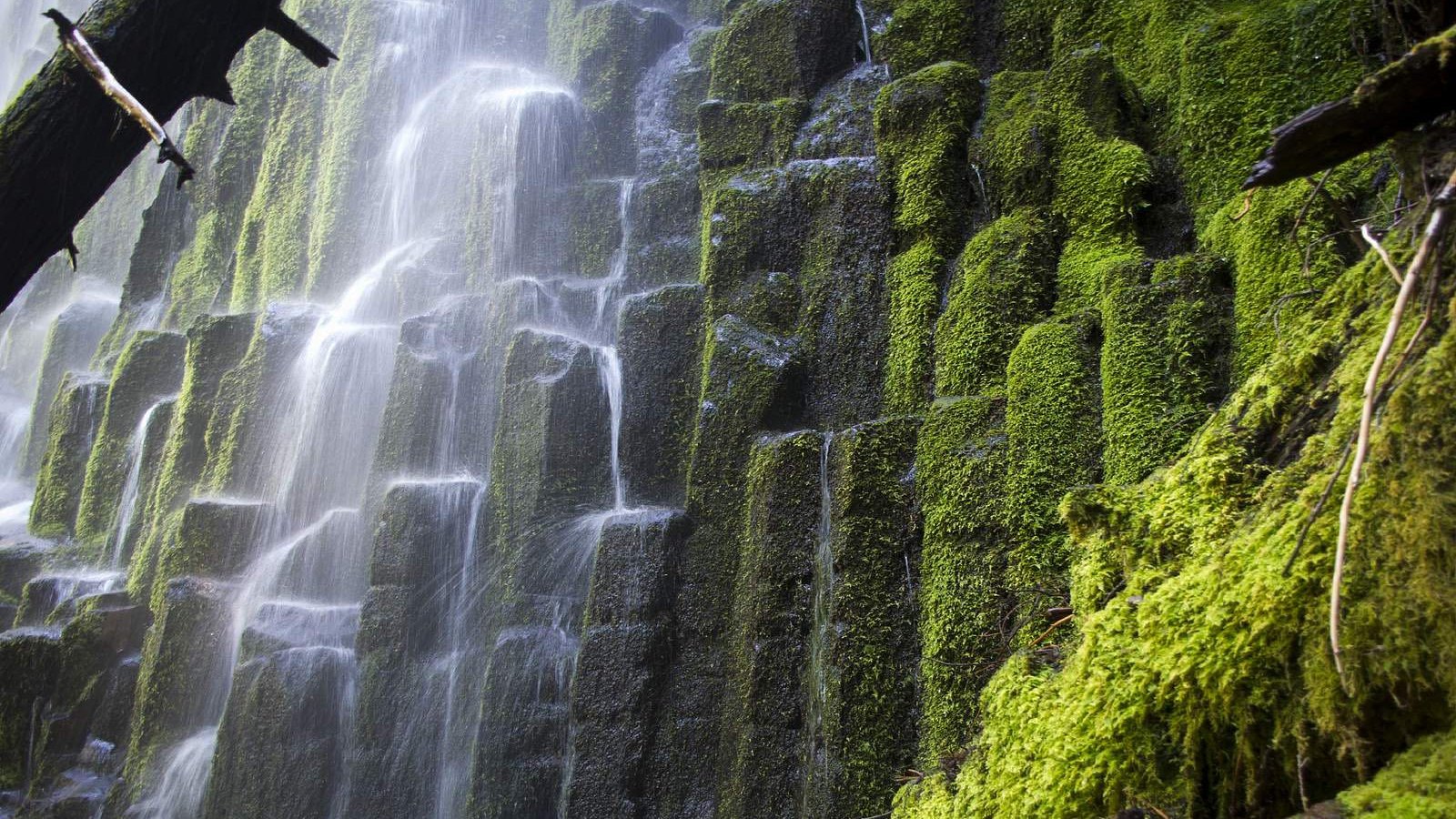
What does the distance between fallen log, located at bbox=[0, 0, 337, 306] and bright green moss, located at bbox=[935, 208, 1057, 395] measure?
3898 mm

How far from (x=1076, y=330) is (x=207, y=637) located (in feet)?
31.6

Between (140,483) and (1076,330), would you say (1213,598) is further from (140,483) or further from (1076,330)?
(140,483)

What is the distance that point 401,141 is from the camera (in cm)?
1426

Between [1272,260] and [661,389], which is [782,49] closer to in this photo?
[661,389]

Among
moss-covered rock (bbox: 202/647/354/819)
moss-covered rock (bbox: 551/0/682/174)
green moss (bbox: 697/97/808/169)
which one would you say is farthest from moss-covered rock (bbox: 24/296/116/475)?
green moss (bbox: 697/97/808/169)

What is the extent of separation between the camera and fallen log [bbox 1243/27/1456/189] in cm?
161

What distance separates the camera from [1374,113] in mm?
1657

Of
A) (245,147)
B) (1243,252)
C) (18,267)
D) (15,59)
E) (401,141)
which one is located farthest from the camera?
(15,59)

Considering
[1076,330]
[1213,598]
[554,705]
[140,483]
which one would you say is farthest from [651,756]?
[140,483]

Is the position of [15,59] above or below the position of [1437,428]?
above

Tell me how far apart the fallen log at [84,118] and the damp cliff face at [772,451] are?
9.76 feet

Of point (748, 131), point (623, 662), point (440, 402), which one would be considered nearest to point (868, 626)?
point (623, 662)

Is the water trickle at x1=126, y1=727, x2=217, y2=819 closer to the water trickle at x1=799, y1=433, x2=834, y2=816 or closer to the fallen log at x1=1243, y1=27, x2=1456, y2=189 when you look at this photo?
the water trickle at x1=799, y1=433, x2=834, y2=816

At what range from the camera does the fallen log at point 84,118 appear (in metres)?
2.57
